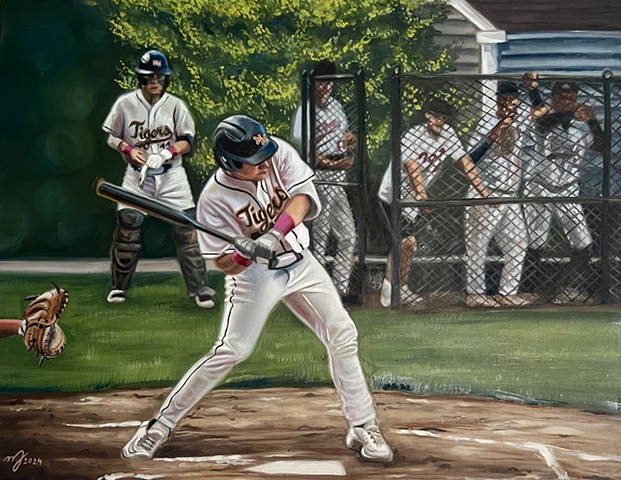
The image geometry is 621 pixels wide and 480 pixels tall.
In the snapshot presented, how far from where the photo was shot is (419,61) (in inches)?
177

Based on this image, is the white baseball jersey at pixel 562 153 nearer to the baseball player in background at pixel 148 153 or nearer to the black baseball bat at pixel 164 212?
the black baseball bat at pixel 164 212

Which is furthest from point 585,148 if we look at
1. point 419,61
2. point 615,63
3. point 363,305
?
point 363,305

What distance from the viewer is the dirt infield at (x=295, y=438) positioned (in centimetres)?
431

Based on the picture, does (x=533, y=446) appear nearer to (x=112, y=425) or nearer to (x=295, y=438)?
(x=295, y=438)

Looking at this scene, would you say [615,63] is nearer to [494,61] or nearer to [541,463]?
[494,61]

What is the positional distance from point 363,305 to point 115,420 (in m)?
1.22

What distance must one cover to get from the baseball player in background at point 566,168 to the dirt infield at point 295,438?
0.63 m

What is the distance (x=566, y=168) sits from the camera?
4578 millimetres

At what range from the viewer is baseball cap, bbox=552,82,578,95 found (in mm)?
4520

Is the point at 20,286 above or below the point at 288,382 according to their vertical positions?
above

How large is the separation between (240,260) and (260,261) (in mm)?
82

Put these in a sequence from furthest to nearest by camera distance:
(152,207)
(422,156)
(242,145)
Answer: (422,156) → (152,207) → (242,145)

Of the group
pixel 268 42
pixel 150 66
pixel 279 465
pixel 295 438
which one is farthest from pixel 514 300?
pixel 150 66
